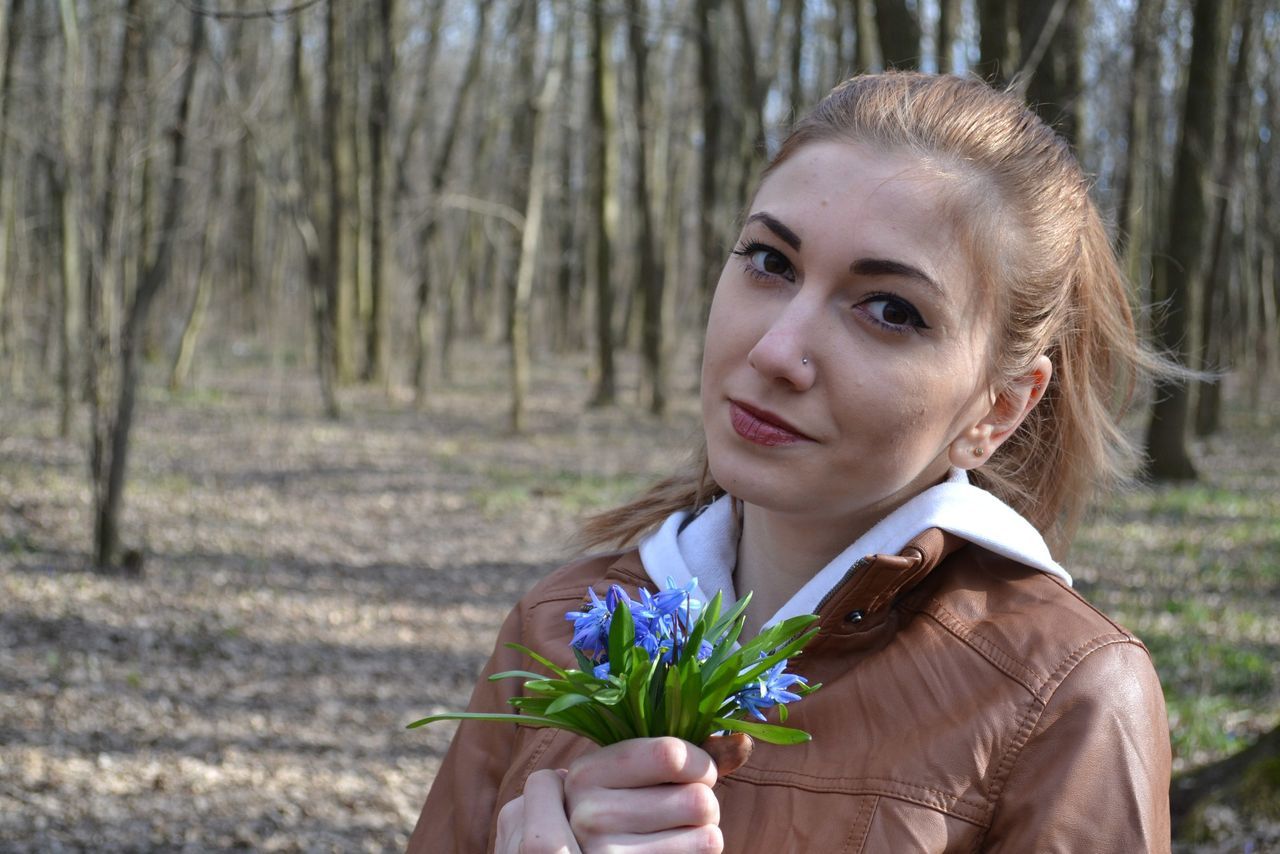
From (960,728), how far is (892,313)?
530 millimetres

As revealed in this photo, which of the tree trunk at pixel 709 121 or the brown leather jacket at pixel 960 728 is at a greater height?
the tree trunk at pixel 709 121

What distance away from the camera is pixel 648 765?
4.31 ft

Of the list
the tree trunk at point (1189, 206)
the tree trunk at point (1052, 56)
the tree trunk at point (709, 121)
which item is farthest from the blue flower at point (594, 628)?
the tree trunk at point (709, 121)

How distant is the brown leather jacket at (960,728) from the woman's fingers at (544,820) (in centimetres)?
19

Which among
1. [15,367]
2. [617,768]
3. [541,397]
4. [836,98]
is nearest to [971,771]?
[617,768]

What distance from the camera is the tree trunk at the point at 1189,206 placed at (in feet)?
37.6

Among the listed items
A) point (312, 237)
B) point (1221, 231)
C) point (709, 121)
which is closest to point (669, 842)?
point (312, 237)

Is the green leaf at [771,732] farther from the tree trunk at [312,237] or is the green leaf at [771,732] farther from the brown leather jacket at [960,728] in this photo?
the tree trunk at [312,237]

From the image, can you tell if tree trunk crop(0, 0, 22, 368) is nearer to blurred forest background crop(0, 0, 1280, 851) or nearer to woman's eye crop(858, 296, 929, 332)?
blurred forest background crop(0, 0, 1280, 851)

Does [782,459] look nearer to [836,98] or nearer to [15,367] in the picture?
[836,98]

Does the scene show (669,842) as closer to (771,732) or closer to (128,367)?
(771,732)

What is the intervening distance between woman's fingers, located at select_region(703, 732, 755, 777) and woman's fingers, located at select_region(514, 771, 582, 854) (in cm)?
19

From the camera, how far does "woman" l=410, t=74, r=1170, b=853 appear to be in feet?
4.49

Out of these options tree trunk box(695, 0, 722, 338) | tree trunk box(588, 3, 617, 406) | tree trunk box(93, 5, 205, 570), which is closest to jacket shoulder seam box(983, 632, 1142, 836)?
tree trunk box(93, 5, 205, 570)
